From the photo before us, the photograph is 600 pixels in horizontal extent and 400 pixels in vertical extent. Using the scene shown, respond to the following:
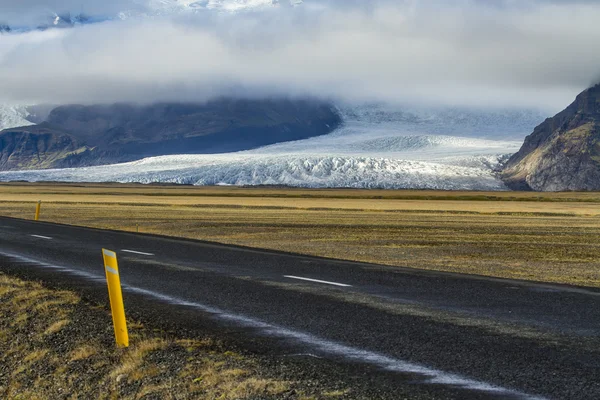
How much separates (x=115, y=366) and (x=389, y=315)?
414 centimetres

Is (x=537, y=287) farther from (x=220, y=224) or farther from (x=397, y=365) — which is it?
(x=220, y=224)

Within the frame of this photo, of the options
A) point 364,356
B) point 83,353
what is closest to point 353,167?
point 83,353

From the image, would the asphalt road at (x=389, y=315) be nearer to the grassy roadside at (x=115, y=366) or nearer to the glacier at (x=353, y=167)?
the grassy roadside at (x=115, y=366)

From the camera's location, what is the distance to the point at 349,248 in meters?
29.3

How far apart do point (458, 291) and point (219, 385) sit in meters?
7.15

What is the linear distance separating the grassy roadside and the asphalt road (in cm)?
81

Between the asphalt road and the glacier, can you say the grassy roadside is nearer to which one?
the asphalt road

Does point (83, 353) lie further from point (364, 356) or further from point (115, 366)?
point (364, 356)

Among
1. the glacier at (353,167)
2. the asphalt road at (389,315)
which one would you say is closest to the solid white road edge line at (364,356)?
the asphalt road at (389,315)

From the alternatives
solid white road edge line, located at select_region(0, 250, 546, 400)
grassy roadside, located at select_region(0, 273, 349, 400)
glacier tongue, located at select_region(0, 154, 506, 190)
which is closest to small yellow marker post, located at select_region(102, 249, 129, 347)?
grassy roadside, located at select_region(0, 273, 349, 400)

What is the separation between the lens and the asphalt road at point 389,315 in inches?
295

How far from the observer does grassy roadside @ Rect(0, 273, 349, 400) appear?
7398 mm

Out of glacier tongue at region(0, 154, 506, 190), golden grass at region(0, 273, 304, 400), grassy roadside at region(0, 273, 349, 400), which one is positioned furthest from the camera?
glacier tongue at region(0, 154, 506, 190)

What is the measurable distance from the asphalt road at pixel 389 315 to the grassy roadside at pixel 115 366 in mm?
809
